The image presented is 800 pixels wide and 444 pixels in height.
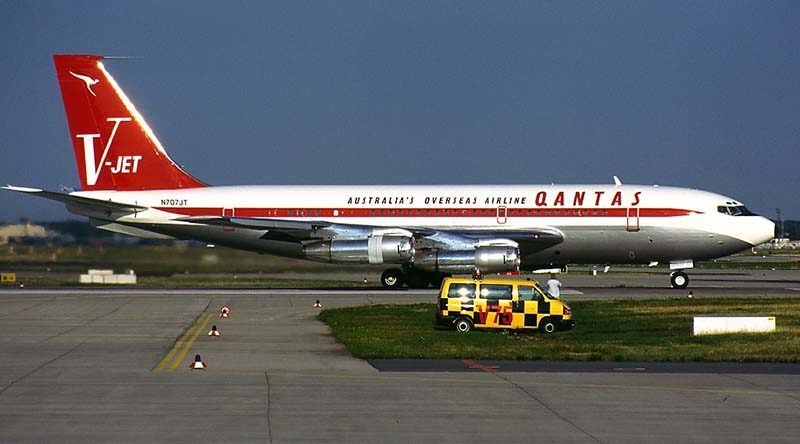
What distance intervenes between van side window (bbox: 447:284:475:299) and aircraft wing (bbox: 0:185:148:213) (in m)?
26.7

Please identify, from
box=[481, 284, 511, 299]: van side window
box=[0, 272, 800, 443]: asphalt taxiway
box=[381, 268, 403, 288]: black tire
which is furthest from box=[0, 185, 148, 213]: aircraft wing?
box=[481, 284, 511, 299]: van side window

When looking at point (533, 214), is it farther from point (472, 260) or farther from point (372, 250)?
point (372, 250)

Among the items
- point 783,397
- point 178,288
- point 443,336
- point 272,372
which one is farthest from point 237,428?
point 178,288

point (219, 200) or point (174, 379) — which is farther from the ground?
point (219, 200)

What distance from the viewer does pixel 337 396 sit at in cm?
2100

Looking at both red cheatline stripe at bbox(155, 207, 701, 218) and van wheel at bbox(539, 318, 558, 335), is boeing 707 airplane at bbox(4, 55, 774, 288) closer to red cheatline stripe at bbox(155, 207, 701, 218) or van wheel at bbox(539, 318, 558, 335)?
red cheatline stripe at bbox(155, 207, 701, 218)

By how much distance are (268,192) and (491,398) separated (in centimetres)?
3887

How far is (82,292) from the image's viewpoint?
181 feet

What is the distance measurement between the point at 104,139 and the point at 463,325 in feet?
104

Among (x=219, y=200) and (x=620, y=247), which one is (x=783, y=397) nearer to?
(x=620, y=247)

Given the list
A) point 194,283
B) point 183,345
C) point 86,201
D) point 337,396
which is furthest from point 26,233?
point 337,396

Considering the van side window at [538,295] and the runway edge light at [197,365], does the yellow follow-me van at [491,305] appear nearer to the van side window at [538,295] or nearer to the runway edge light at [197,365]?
the van side window at [538,295]

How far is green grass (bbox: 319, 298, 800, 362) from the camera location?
28.6 m

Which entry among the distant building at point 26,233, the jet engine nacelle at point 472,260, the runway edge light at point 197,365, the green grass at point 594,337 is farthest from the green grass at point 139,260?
the runway edge light at point 197,365
